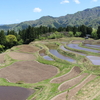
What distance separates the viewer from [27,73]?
33.2 meters

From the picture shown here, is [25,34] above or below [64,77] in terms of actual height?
above

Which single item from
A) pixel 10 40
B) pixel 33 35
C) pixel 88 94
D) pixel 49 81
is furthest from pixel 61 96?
pixel 33 35

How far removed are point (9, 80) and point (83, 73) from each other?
17.2m

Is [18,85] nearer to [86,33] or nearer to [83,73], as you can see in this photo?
[83,73]

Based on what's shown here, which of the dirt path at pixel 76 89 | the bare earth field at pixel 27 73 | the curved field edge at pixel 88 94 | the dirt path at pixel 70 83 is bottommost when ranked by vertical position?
the bare earth field at pixel 27 73

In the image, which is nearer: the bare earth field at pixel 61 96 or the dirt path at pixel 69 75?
the bare earth field at pixel 61 96

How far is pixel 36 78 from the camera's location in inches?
1182

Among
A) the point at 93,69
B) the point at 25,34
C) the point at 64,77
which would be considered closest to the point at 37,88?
the point at 64,77

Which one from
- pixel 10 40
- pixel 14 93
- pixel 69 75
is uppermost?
pixel 10 40

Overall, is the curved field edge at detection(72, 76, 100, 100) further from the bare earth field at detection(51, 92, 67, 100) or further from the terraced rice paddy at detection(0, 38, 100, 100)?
the bare earth field at detection(51, 92, 67, 100)

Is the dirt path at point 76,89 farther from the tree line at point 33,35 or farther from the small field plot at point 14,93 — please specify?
the tree line at point 33,35

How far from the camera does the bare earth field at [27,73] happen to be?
29953 mm

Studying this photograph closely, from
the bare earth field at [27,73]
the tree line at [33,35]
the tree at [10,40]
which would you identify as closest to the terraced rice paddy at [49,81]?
the bare earth field at [27,73]

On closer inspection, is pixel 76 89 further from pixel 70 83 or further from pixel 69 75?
pixel 69 75
